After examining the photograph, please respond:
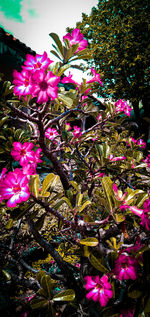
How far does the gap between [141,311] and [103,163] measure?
767 mm

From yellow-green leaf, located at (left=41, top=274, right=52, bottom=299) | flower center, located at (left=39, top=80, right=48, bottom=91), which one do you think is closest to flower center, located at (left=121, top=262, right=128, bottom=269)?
yellow-green leaf, located at (left=41, top=274, right=52, bottom=299)

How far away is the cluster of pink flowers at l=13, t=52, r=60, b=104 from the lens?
1.85 ft

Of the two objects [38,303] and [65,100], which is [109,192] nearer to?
[65,100]

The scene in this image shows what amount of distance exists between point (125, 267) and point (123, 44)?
7.20 m

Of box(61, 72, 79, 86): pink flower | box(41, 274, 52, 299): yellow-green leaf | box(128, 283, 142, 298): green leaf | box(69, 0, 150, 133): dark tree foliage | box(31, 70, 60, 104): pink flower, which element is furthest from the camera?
box(69, 0, 150, 133): dark tree foliage

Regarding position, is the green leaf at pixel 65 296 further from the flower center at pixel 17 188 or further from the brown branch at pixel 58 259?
Result: the flower center at pixel 17 188

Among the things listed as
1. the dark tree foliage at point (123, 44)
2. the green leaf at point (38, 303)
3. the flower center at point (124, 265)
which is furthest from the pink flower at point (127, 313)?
the dark tree foliage at point (123, 44)

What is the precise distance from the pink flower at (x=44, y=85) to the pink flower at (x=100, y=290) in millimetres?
782

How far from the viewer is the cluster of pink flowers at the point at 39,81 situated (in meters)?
0.56

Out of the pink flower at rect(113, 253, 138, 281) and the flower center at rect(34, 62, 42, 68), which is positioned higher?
the flower center at rect(34, 62, 42, 68)

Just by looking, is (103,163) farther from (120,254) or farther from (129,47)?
(129,47)

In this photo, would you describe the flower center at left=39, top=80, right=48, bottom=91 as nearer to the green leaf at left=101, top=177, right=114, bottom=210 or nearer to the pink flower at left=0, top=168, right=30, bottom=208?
the pink flower at left=0, top=168, right=30, bottom=208

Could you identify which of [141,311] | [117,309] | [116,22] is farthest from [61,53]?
[116,22]

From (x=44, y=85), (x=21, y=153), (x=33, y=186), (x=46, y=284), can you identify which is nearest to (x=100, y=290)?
(x=46, y=284)
